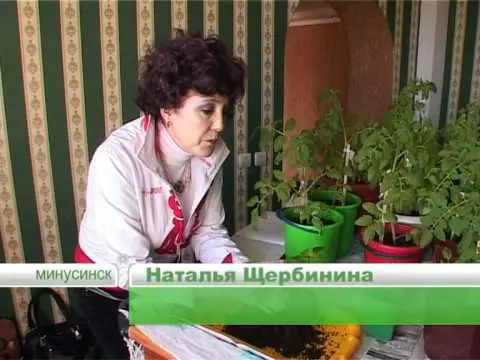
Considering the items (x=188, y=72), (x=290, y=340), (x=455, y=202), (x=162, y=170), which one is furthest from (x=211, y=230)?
(x=455, y=202)

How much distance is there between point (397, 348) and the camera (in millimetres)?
1237

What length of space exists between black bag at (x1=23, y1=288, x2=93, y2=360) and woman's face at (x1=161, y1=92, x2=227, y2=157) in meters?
1.13

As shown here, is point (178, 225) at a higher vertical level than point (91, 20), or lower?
lower

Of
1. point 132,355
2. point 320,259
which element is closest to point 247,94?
point 320,259

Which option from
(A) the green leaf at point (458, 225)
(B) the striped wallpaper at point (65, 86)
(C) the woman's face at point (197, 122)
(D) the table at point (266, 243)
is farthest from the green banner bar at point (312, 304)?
(B) the striped wallpaper at point (65, 86)

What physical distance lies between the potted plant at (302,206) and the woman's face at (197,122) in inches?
7.8

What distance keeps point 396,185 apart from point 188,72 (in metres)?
0.61

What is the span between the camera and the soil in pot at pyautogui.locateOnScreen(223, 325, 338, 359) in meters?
1.07

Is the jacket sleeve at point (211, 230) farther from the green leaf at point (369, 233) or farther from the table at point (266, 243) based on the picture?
the green leaf at point (369, 233)

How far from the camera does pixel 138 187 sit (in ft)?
4.74

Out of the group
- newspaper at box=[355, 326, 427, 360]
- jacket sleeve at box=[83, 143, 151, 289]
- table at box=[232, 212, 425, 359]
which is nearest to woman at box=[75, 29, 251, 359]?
jacket sleeve at box=[83, 143, 151, 289]

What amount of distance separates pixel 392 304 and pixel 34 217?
71.4 inches

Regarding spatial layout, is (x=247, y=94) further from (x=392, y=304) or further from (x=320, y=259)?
(x=392, y=304)

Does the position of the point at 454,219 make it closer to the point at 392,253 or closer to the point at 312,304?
the point at 392,253
